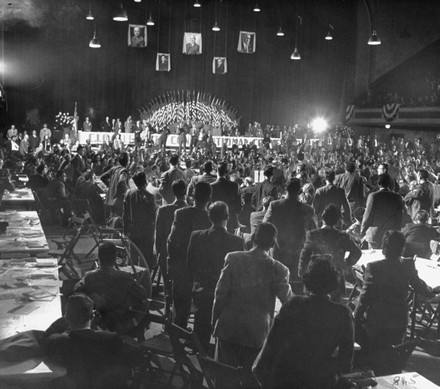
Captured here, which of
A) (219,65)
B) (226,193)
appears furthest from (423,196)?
(219,65)

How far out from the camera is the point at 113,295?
15.3 ft

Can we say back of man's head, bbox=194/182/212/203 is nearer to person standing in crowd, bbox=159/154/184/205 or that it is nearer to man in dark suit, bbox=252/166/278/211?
man in dark suit, bbox=252/166/278/211

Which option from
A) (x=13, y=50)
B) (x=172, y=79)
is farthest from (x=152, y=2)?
(x=13, y=50)

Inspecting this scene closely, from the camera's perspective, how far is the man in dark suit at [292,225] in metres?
6.14

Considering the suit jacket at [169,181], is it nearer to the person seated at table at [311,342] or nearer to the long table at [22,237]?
the long table at [22,237]

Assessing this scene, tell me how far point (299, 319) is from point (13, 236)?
16.8 feet

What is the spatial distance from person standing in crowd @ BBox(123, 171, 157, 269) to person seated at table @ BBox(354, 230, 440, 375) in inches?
127

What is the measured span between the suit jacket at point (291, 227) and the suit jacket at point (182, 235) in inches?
32.4

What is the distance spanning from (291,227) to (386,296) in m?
1.67

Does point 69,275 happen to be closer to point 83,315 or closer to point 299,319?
point 83,315

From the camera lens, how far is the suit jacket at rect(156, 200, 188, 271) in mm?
6398

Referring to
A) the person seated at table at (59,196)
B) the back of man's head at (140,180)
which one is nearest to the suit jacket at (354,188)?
the back of man's head at (140,180)

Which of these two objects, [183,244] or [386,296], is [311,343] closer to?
[386,296]

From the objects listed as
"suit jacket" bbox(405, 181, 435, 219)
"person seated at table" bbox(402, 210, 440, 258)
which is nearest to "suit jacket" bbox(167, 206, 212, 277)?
"person seated at table" bbox(402, 210, 440, 258)
